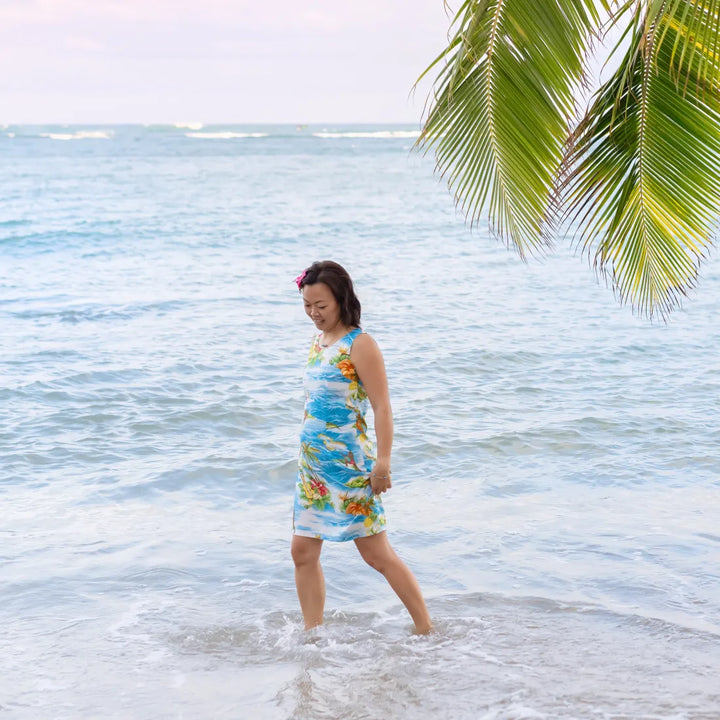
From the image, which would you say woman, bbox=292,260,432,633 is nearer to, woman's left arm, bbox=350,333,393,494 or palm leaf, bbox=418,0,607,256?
woman's left arm, bbox=350,333,393,494

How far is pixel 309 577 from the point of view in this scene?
4.58 m

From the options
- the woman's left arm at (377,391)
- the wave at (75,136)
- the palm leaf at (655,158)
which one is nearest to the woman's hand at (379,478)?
the woman's left arm at (377,391)

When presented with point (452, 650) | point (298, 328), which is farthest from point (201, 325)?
point (452, 650)

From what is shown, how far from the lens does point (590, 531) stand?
6117mm

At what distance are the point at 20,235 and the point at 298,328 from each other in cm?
1517

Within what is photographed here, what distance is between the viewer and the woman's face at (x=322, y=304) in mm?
4246

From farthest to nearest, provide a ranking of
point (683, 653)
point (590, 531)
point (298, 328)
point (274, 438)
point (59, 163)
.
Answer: point (59, 163) < point (298, 328) < point (274, 438) < point (590, 531) < point (683, 653)

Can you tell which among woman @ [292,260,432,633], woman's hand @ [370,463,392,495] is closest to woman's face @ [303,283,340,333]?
woman @ [292,260,432,633]

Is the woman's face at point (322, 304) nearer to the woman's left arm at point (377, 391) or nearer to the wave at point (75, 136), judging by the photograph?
the woman's left arm at point (377, 391)

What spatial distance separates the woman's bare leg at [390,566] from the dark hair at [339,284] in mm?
962

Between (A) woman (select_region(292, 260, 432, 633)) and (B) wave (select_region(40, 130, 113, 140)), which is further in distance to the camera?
(B) wave (select_region(40, 130, 113, 140))

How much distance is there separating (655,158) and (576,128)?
14.8 inches

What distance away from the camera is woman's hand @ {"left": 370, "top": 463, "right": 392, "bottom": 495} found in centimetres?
426

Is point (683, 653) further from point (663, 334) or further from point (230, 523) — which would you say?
point (663, 334)
